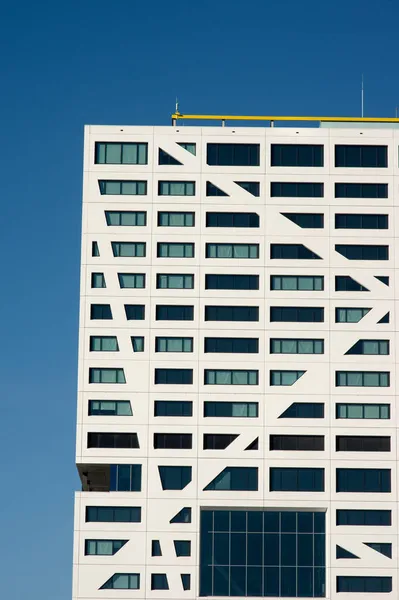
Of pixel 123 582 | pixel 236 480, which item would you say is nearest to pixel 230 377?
pixel 236 480

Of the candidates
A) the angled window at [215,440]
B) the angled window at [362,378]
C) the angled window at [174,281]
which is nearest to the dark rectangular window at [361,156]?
the angled window at [174,281]

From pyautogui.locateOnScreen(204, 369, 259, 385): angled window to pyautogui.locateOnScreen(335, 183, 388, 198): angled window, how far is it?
18.2 m

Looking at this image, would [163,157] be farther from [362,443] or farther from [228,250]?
[362,443]

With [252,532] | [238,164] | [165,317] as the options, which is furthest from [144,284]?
[252,532]

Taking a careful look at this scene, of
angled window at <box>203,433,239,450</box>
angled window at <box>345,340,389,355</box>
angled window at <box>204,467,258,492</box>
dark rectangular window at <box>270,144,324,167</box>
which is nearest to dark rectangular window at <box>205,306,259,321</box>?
angled window at <box>345,340,389,355</box>

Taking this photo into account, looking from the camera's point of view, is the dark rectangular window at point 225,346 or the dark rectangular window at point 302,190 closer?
the dark rectangular window at point 225,346

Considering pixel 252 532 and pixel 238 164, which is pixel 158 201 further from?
pixel 252 532

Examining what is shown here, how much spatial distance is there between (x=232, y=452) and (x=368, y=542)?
46.3ft

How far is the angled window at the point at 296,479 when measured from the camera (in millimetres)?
146750

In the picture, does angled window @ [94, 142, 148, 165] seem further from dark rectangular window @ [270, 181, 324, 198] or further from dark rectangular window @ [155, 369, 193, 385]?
dark rectangular window @ [155, 369, 193, 385]

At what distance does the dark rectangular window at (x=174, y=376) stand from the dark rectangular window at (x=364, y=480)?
15.5 metres

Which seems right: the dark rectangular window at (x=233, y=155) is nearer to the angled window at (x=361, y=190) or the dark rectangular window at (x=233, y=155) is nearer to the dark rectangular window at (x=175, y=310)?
the angled window at (x=361, y=190)

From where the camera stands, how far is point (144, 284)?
150250mm

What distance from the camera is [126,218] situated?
497ft
